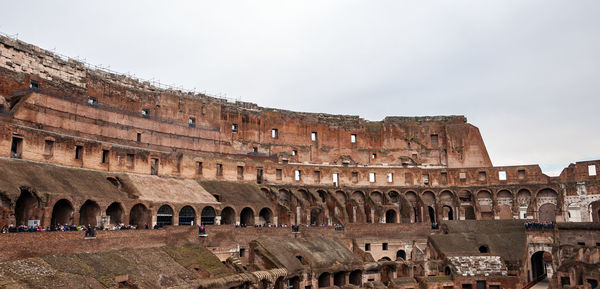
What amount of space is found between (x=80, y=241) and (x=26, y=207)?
4964 millimetres

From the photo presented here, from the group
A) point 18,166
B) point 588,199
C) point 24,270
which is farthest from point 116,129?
point 588,199

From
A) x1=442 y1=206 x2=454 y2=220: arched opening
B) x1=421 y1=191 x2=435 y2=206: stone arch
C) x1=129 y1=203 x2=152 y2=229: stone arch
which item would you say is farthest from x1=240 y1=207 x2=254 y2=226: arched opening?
x1=442 y1=206 x2=454 y2=220: arched opening

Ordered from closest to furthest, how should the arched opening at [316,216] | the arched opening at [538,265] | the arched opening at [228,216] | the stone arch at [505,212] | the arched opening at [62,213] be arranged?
the arched opening at [62,213]
the arched opening at [228,216]
the arched opening at [538,265]
the arched opening at [316,216]
the stone arch at [505,212]

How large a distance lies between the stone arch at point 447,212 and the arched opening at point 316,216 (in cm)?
1462

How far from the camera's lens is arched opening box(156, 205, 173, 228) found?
31922 millimetres

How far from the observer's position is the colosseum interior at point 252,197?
2517 cm

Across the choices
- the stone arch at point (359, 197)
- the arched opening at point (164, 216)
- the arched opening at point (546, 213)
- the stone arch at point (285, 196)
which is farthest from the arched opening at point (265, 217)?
the arched opening at point (546, 213)

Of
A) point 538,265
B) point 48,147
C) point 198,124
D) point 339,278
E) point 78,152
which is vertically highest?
point 198,124

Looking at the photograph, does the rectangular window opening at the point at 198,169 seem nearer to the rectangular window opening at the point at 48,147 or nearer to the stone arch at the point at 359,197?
the rectangular window opening at the point at 48,147

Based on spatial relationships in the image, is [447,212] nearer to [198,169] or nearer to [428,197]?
[428,197]

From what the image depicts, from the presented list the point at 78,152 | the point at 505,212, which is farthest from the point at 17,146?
the point at 505,212

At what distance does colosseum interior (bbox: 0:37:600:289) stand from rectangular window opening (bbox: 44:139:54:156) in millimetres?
127

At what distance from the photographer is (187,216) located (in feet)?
110

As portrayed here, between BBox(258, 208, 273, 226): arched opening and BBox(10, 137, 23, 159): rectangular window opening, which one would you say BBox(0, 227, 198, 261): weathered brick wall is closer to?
BBox(10, 137, 23, 159): rectangular window opening
